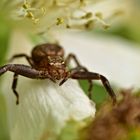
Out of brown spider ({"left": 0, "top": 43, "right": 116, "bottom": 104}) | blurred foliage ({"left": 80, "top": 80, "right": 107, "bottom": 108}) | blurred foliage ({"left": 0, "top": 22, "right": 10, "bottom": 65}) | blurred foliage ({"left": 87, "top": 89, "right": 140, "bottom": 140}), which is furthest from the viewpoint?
blurred foliage ({"left": 0, "top": 22, "right": 10, "bottom": 65})

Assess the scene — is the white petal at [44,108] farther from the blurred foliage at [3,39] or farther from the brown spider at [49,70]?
the blurred foliage at [3,39]

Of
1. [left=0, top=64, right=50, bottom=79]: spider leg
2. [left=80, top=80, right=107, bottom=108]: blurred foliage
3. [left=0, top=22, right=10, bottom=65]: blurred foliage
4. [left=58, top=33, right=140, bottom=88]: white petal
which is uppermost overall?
[left=0, top=64, right=50, bottom=79]: spider leg

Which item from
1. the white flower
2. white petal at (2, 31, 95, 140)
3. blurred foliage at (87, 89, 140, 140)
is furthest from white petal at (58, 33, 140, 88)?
blurred foliage at (87, 89, 140, 140)

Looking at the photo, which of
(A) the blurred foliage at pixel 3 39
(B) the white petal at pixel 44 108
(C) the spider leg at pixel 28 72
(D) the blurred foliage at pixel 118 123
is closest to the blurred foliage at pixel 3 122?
(B) the white petal at pixel 44 108

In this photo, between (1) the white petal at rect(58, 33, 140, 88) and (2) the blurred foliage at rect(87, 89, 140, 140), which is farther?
(1) the white petal at rect(58, 33, 140, 88)

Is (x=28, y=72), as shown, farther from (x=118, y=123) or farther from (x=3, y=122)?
(x=118, y=123)

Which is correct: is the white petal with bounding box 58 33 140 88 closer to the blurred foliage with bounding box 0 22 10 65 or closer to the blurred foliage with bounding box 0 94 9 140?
the blurred foliage with bounding box 0 22 10 65

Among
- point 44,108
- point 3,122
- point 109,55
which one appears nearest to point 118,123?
point 44,108

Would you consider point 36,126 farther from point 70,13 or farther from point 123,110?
point 70,13
